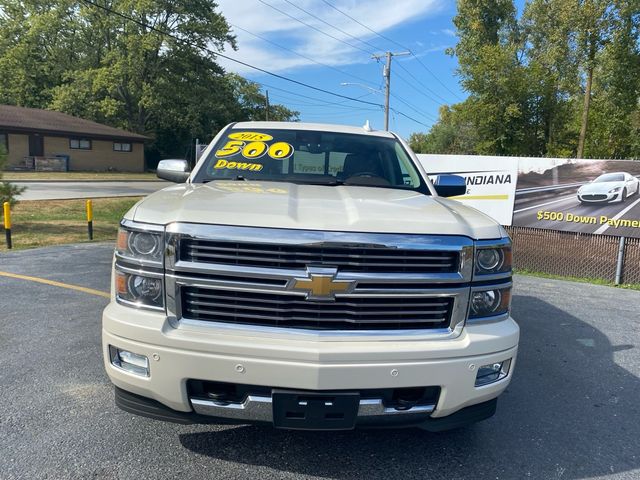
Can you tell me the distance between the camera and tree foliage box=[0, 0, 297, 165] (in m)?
42.5

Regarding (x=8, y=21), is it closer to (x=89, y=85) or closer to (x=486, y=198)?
(x=89, y=85)

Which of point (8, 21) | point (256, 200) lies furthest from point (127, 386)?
point (8, 21)

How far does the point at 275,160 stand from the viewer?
3.91m

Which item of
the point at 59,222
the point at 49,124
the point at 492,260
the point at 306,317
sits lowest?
the point at 59,222

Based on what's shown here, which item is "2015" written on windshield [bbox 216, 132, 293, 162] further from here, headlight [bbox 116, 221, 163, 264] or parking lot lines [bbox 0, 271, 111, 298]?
parking lot lines [bbox 0, 271, 111, 298]

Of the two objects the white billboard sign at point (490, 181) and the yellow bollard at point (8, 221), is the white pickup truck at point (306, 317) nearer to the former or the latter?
the white billboard sign at point (490, 181)

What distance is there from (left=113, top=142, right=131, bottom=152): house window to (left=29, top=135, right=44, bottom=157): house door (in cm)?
575

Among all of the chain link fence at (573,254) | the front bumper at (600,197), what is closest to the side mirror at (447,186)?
the chain link fence at (573,254)

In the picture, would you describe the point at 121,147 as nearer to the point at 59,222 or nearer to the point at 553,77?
the point at 59,222

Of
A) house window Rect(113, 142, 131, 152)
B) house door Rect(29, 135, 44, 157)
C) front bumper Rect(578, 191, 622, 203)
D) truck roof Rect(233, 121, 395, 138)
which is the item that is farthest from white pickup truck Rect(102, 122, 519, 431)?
house window Rect(113, 142, 131, 152)

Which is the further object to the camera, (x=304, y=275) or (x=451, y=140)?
(x=451, y=140)

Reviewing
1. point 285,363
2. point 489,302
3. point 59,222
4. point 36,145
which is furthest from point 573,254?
point 36,145

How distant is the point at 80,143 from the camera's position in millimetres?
38062

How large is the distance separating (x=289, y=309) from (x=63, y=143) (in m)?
40.2
